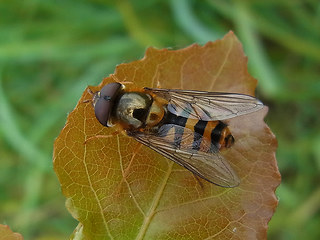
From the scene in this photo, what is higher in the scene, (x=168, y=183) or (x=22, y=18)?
(x=22, y=18)

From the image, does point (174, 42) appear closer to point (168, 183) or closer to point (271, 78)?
point (271, 78)

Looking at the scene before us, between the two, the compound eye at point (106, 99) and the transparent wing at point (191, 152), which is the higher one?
the compound eye at point (106, 99)

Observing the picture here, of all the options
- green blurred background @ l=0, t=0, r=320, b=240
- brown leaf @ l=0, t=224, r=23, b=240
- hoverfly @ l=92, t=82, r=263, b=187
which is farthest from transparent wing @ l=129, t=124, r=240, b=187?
green blurred background @ l=0, t=0, r=320, b=240

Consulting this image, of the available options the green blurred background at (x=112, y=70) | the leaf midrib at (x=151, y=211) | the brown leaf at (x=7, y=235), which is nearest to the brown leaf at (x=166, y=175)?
the leaf midrib at (x=151, y=211)

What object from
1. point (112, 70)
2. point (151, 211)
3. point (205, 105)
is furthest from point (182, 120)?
point (112, 70)

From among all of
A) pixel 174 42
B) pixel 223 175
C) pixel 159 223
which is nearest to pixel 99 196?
pixel 159 223

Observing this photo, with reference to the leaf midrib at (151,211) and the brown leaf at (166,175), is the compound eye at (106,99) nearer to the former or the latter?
the brown leaf at (166,175)

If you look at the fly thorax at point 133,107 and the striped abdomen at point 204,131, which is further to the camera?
the fly thorax at point 133,107
